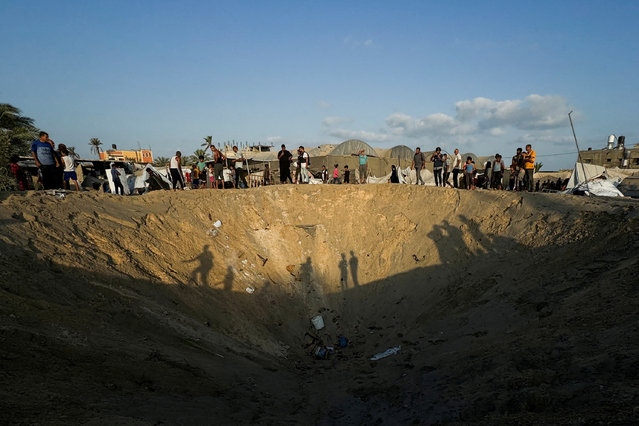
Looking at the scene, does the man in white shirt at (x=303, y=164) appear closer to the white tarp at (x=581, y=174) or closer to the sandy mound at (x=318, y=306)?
the sandy mound at (x=318, y=306)

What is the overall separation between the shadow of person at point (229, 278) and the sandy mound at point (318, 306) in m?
0.03

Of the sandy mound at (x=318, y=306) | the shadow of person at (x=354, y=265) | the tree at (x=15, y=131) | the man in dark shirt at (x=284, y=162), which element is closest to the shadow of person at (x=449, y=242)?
the sandy mound at (x=318, y=306)

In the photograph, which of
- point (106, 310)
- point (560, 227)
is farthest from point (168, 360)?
point (560, 227)

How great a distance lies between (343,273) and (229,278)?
4.07 metres

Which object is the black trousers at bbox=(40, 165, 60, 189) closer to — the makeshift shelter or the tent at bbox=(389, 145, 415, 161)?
the makeshift shelter

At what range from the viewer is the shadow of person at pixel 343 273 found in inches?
441

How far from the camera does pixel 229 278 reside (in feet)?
31.5

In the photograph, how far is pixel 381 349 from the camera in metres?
7.92

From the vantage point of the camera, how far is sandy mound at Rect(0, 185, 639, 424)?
366 cm

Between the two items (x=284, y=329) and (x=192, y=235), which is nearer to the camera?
(x=284, y=329)

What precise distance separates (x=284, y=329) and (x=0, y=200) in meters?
7.49

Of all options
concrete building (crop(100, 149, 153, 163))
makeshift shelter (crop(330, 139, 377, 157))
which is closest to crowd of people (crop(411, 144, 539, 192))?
makeshift shelter (crop(330, 139, 377, 157))

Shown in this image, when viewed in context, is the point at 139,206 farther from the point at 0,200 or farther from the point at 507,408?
the point at 507,408

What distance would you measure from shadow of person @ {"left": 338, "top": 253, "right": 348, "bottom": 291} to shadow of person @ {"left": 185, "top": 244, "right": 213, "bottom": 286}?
4466 millimetres
